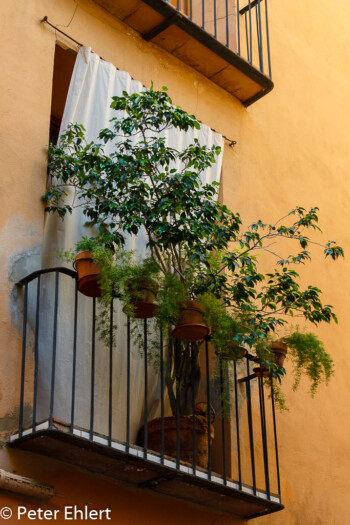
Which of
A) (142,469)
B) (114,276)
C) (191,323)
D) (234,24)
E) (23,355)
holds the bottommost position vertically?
(142,469)

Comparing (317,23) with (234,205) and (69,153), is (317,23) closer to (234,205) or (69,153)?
(234,205)

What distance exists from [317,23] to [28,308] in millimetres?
6656

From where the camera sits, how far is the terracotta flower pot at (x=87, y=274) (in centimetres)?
594

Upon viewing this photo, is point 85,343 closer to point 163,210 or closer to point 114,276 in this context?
point 114,276

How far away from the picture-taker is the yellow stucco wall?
20.9ft

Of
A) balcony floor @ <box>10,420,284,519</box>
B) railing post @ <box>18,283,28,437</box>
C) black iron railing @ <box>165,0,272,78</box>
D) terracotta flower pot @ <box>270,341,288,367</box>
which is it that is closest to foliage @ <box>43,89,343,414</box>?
terracotta flower pot @ <box>270,341,288,367</box>

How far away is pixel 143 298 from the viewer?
607cm

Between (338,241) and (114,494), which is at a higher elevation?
(338,241)

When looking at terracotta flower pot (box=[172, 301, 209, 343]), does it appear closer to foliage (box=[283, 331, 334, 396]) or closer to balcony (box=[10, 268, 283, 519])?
balcony (box=[10, 268, 283, 519])

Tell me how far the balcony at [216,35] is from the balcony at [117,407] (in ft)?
9.54

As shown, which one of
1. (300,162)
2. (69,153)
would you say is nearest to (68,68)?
(69,153)

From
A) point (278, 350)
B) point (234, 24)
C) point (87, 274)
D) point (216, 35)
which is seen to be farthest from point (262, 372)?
point (234, 24)

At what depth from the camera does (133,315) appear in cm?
600

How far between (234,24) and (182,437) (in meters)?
4.90
